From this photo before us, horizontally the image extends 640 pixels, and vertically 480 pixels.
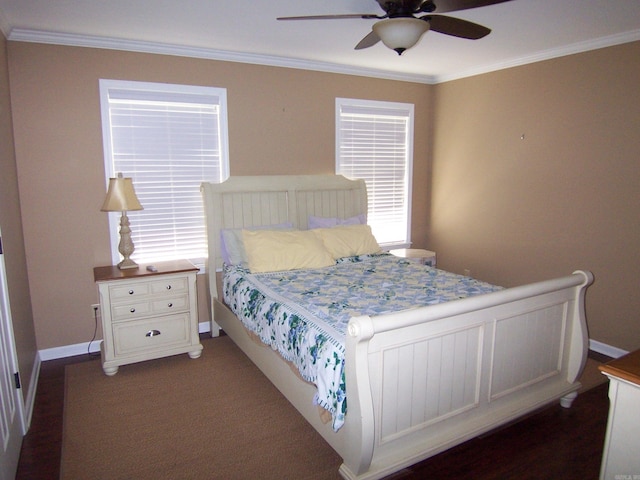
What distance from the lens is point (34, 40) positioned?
3086 millimetres

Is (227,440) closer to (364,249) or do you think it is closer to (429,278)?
(429,278)

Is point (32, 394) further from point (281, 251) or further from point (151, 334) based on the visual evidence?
point (281, 251)

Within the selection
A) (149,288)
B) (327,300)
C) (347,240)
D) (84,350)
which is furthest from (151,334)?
(347,240)

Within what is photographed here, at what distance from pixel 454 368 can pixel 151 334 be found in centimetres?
225

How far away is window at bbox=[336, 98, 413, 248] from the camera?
14.9 feet

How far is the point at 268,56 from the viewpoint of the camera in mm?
3867

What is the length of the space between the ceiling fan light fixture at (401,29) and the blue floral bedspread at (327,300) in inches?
54.8

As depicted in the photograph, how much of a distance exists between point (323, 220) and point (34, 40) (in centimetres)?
262

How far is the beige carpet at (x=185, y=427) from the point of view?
2.18m

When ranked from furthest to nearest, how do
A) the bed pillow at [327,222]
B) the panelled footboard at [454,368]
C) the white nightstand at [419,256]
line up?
the white nightstand at [419,256] → the bed pillow at [327,222] → the panelled footboard at [454,368]

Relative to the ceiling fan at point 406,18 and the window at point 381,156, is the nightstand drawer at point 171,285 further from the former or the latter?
the ceiling fan at point 406,18

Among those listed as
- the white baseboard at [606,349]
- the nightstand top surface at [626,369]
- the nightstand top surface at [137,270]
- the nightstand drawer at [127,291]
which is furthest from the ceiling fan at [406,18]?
the white baseboard at [606,349]

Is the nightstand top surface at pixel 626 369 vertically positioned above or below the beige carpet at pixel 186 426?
above

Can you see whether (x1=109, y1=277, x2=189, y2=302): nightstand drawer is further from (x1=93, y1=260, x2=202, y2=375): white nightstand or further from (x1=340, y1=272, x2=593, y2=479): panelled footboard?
(x1=340, y1=272, x2=593, y2=479): panelled footboard
